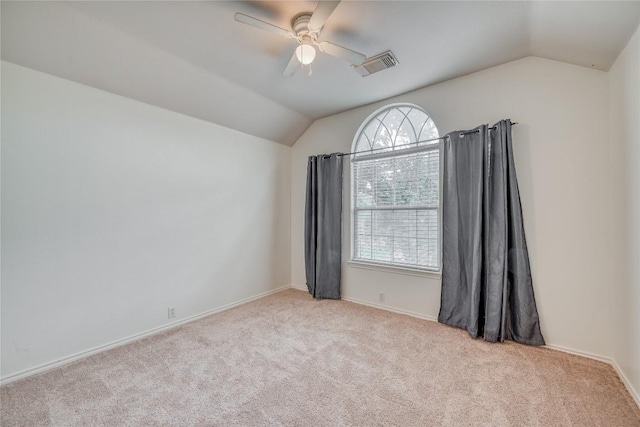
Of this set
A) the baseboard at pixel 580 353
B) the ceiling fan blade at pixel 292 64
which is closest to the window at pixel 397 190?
the baseboard at pixel 580 353

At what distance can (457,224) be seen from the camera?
2.85m

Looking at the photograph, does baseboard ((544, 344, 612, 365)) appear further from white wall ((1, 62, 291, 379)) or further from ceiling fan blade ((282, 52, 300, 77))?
white wall ((1, 62, 291, 379))

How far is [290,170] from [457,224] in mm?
2683

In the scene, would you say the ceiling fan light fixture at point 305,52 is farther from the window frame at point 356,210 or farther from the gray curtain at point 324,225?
the gray curtain at point 324,225

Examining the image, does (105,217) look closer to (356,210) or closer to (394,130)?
(356,210)

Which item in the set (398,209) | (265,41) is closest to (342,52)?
(265,41)

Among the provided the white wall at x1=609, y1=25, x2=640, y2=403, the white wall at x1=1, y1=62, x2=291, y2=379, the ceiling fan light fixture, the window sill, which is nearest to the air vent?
the ceiling fan light fixture

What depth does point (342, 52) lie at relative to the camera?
6.65ft

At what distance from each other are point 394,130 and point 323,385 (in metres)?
2.97

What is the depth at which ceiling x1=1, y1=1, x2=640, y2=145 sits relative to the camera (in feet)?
6.05

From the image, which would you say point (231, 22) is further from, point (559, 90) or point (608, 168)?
point (608, 168)

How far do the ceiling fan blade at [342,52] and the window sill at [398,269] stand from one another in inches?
91.2

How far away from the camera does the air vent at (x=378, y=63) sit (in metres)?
2.36

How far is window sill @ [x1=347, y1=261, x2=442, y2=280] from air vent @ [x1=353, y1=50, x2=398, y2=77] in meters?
2.22
